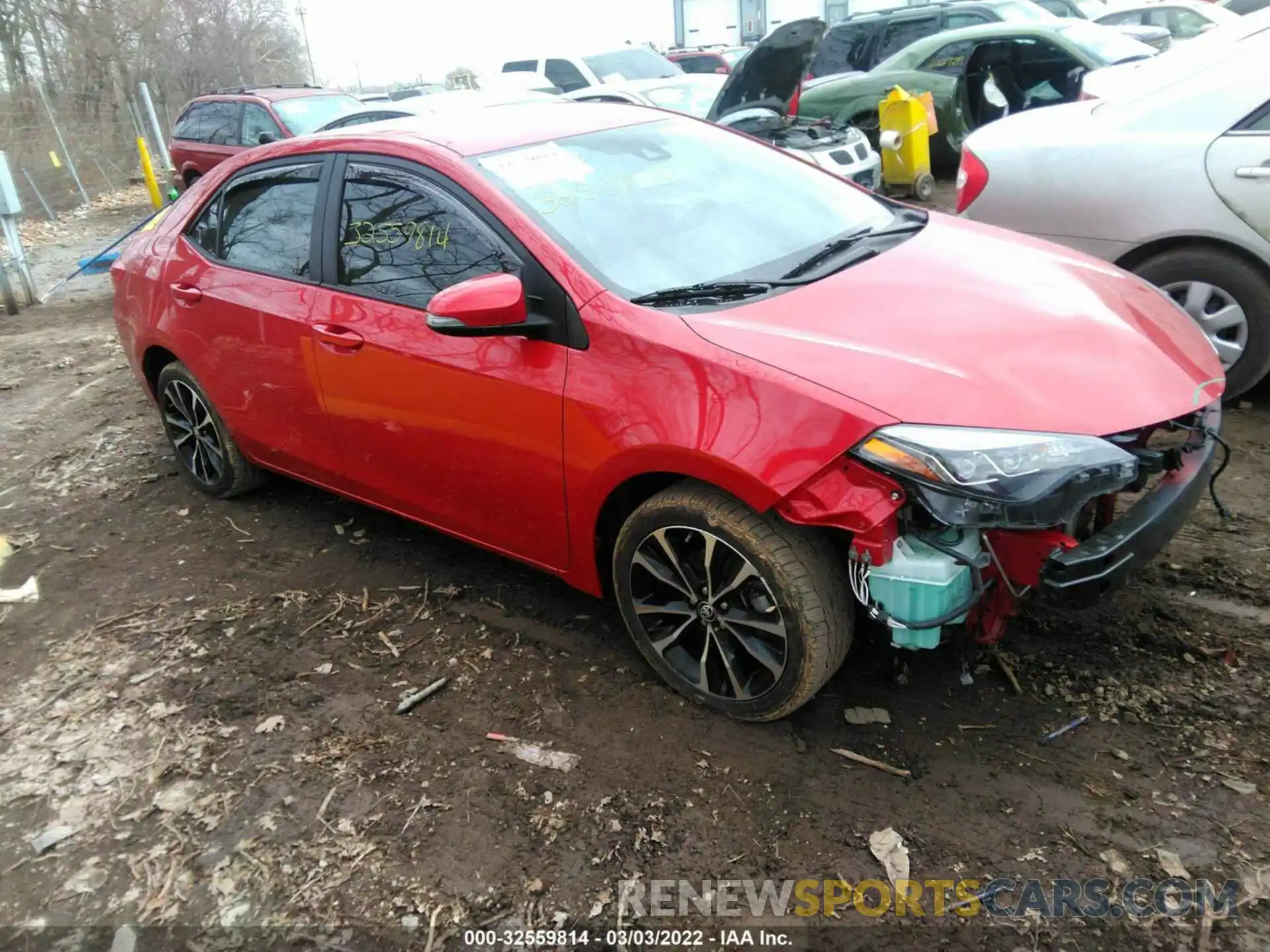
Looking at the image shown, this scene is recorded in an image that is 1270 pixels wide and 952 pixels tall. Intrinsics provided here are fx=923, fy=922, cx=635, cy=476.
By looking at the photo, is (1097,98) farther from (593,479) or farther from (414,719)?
(414,719)

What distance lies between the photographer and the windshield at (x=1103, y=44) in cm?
905

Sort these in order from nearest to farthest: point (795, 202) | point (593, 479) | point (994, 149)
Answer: point (593, 479) → point (795, 202) → point (994, 149)

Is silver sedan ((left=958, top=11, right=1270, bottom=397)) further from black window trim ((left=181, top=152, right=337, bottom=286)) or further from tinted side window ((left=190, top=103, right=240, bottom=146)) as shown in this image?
tinted side window ((left=190, top=103, right=240, bottom=146))

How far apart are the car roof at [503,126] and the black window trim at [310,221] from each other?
107mm

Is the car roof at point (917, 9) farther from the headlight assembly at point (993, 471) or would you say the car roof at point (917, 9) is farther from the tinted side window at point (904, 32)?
the headlight assembly at point (993, 471)

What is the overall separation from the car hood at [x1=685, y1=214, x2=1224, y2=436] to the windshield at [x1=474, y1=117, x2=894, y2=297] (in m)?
0.30

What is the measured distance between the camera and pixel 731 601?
2.66 metres

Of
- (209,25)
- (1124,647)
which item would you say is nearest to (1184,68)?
(1124,647)

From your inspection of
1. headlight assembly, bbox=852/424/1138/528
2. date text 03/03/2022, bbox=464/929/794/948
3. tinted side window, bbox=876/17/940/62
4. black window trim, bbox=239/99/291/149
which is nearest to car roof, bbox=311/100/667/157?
headlight assembly, bbox=852/424/1138/528

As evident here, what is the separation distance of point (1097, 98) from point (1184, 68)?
43 cm

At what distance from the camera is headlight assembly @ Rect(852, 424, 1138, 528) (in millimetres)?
2178

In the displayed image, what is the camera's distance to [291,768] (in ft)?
9.33

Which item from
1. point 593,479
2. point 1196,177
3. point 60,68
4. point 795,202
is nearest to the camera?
point 593,479

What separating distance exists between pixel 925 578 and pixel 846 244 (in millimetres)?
1380
